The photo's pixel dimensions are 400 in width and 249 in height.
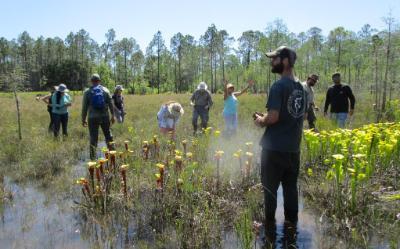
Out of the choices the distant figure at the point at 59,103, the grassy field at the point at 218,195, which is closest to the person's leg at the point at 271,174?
the grassy field at the point at 218,195

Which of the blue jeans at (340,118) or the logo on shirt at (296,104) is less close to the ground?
the logo on shirt at (296,104)

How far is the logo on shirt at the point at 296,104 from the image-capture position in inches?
164

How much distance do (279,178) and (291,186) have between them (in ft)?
0.76

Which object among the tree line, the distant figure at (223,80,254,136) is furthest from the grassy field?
the tree line

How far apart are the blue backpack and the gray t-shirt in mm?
4658

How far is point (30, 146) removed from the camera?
30.3 feet

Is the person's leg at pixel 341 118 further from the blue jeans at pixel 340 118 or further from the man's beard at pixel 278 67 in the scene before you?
the man's beard at pixel 278 67

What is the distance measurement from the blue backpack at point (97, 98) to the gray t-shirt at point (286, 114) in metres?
4.66

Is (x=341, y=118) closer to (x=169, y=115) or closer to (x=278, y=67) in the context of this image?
(x=169, y=115)

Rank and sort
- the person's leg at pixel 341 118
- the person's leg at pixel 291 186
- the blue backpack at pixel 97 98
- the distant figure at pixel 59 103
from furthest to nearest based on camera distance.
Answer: the distant figure at pixel 59 103 < the person's leg at pixel 341 118 < the blue backpack at pixel 97 98 < the person's leg at pixel 291 186

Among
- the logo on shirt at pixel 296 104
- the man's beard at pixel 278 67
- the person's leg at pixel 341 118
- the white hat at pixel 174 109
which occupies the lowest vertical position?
the person's leg at pixel 341 118

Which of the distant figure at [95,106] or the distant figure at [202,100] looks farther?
the distant figure at [202,100]

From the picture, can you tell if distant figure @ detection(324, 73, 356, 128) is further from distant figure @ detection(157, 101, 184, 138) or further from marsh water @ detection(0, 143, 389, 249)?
marsh water @ detection(0, 143, 389, 249)

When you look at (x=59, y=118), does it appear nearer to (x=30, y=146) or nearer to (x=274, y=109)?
(x=30, y=146)
